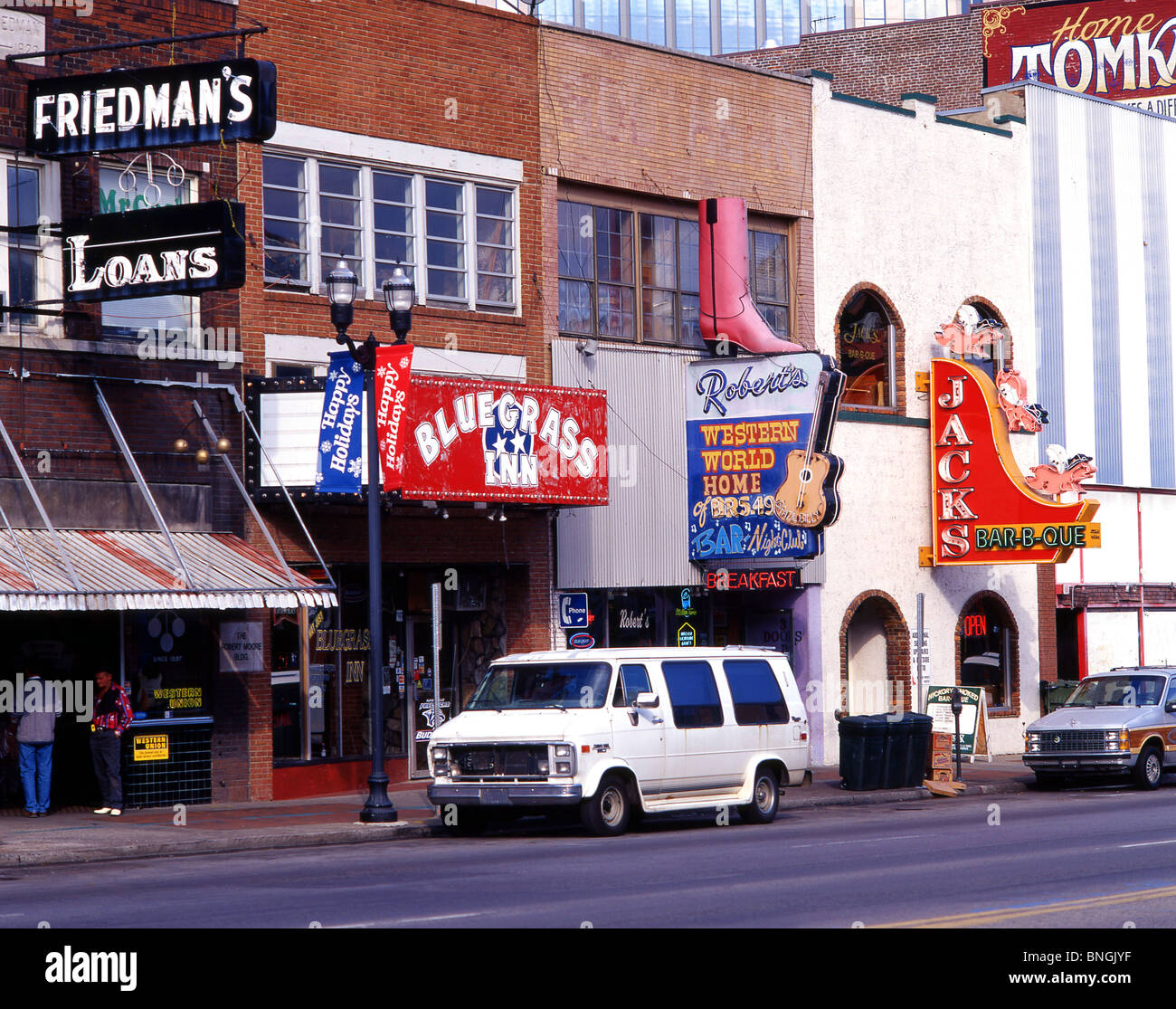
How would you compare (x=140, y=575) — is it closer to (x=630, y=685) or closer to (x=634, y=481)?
(x=630, y=685)

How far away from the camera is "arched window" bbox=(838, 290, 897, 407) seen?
32.5 meters

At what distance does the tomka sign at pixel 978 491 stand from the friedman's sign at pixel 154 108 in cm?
1636

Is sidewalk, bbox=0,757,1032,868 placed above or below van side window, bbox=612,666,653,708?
below

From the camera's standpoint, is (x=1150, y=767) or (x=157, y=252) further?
(x=1150, y=767)

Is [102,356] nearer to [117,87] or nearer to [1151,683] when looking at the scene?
[117,87]

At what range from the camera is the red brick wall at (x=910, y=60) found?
150 feet

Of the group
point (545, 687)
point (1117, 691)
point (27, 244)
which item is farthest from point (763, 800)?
point (27, 244)

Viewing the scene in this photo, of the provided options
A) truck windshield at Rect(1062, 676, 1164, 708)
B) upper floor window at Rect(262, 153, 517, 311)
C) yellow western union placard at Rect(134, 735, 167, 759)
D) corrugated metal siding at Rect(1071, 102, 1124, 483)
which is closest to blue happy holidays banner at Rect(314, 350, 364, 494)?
upper floor window at Rect(262, 153, 517, 311)

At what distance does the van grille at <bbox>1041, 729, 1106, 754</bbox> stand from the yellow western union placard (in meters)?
12.7

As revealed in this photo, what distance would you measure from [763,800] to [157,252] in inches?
371

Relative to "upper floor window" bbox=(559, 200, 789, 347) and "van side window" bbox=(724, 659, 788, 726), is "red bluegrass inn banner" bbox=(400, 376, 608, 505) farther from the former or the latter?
"van side window" bbox=(724, 659, 788, 726)

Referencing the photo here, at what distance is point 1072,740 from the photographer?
26938mm

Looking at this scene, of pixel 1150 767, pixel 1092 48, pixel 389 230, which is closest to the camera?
pixel 389 230

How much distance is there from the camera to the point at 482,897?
1345 cm
